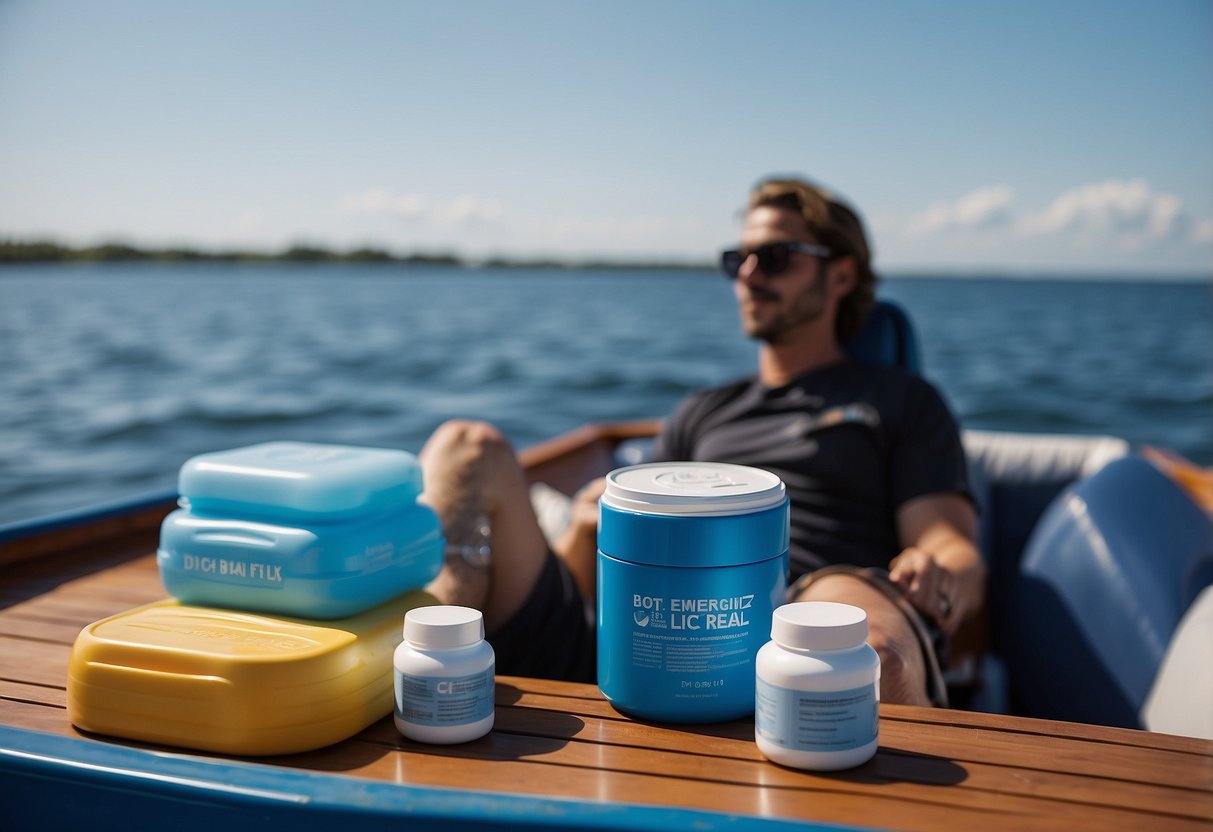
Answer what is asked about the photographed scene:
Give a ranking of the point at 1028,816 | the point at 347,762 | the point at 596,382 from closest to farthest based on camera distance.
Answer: the point at 1028,816 < the point at 347,762 < the point at 596,382

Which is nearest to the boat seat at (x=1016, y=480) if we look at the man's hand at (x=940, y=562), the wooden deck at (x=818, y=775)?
the man's hand at (x=940, y=562)

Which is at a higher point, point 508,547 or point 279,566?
point 279,566

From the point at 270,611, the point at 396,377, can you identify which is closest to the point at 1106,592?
the point at 270,611

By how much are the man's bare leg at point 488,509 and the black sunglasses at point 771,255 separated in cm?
91

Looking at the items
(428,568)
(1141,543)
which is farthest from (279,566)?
(1141,543)

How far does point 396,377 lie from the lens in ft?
53.2

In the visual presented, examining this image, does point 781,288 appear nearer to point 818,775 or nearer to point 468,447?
point 468,447

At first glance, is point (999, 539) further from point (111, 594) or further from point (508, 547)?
point (111, 594)

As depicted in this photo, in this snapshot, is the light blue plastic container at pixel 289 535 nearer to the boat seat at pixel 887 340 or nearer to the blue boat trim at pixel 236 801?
the blue boat trim at pixel 236 801

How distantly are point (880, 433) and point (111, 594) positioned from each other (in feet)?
5.01

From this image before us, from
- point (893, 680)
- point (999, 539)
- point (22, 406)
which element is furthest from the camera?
point (22, 406)

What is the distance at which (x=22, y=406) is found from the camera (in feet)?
34.7

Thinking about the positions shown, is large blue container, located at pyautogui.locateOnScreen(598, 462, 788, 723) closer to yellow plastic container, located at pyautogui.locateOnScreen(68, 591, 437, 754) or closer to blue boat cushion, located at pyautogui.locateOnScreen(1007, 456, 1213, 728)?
yellow plastic container, located at pyautogui.locateOnScreen(68, 591, 437, 754)

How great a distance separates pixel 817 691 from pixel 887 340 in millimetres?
1834
